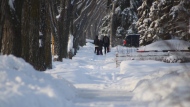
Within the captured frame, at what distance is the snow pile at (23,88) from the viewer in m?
5.16

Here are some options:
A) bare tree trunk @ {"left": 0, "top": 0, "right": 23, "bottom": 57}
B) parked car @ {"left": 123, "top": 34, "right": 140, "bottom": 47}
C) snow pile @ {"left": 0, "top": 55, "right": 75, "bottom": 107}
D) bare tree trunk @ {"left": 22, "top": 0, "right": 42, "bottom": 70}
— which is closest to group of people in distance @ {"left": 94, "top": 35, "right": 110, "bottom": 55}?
parked car @ {"left": 123, "top": 34, "right": 140, "bottom": 47}

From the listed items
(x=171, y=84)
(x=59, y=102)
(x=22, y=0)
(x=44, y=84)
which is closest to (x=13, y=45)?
(x=22, y=0)

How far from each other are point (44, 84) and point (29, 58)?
320 cm

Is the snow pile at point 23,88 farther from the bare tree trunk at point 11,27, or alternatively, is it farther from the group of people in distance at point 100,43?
the group of people in distance at point 100,43

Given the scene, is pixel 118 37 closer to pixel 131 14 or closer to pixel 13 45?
pixel 131 14

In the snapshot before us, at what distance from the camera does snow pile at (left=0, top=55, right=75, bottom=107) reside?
516cm

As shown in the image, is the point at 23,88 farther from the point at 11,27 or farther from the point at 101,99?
the point at 11,27

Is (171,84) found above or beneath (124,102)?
above

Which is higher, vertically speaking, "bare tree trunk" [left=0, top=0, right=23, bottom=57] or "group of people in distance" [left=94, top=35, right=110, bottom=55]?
"bare tree trunk" [left=0, top=0, right=23, bottom=57]

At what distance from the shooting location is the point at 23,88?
564 centimetres

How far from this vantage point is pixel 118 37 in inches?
1879

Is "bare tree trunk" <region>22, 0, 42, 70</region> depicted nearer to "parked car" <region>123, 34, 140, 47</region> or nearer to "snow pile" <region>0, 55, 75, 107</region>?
"snow pile" <region>0, 55, 75, 107</region>

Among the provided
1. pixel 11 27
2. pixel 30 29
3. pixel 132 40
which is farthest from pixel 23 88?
Result: pixel 132 40

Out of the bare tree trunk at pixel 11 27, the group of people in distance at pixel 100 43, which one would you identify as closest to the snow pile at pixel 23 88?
the bare tree trunk at pixel 11 27
